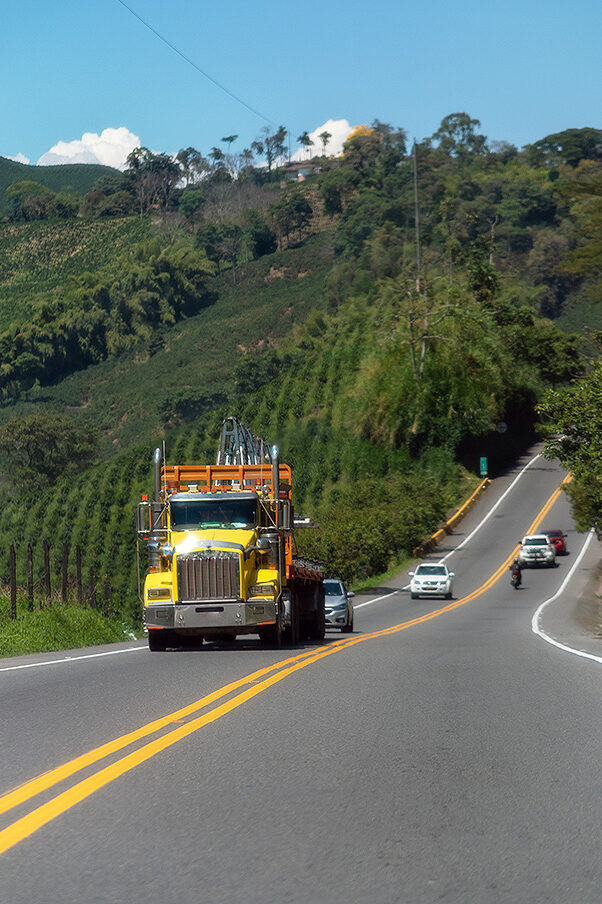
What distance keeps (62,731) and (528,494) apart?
72.0 meters

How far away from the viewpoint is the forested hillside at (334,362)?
272ft

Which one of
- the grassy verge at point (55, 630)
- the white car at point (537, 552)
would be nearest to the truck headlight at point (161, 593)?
the grassy verge at point (55, 630)

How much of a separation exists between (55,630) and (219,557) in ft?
16.5

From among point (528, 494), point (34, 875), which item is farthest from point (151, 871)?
point (528, 494)

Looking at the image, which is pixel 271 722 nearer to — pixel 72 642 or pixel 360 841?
pixel 360 841

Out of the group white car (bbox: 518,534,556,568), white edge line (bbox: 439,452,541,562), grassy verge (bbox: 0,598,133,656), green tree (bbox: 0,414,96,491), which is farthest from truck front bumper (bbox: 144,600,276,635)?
green tree (bbox: 0,414,96,491)

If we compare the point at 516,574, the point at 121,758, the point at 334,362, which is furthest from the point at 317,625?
the point at 334,362

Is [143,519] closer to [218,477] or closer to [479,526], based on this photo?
[218,477]

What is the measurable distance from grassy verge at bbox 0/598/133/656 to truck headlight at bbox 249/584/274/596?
404 centimetres

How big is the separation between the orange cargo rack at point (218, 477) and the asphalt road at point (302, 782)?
6.69m

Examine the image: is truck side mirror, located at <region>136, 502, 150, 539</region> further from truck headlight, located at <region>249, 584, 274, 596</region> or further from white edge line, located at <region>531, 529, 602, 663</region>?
white edge line, located at <region>531, 529, 602, 663</region>

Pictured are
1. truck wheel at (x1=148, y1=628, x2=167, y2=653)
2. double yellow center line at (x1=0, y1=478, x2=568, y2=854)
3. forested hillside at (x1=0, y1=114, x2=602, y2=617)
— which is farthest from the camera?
forested hillside at (x1=0, y1=114, x2=602, y2=617)

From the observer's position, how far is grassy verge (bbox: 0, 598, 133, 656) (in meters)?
20.3

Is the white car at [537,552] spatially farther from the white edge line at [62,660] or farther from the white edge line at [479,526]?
the white edge line at [62,660]
